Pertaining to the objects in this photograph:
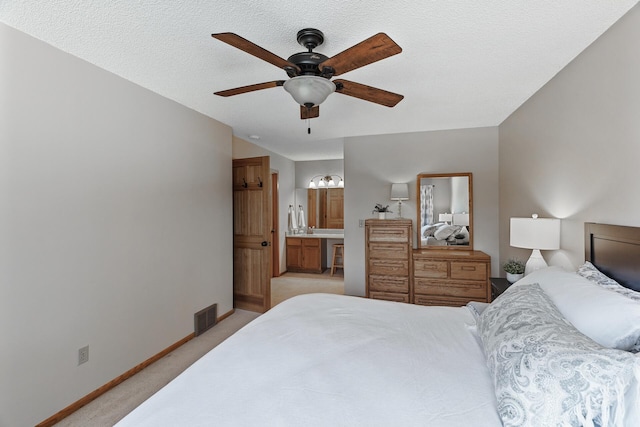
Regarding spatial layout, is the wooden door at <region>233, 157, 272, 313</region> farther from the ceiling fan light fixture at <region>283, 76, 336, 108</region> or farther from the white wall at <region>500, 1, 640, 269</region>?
the white wall at <region>500, 1, 640, 269</region>

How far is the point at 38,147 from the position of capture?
197 centimetres

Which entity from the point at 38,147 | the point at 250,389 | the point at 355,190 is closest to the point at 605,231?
the point at 250,389

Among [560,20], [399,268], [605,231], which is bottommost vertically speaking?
[399,268]

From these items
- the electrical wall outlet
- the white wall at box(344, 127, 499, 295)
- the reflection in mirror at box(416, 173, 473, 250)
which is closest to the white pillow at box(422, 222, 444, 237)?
the reflection in mirror at box(416, 173, 473, 250)

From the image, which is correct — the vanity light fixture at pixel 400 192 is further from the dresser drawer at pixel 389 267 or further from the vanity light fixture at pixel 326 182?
the vanity light fixture at pixel 326 182

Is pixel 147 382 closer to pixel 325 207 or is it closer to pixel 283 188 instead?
pixel 283 188

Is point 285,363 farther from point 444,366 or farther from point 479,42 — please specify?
point 479,42

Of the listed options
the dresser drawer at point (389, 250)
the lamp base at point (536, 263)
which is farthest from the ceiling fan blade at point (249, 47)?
the dresser drawer at point (389, 250)

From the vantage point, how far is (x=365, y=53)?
1510 mm

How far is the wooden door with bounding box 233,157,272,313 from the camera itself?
397 cm

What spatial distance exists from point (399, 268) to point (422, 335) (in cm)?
245

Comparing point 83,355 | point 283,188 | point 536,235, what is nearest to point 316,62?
point 536,235

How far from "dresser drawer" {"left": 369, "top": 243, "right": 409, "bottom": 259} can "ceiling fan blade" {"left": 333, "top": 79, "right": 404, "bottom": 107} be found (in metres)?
2.26

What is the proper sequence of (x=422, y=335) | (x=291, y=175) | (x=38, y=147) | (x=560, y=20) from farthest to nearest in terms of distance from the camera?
1. (x=291, y=175)
2. (x=38, y=147)
3. (x=560, y=20)
4. (x=422, y=335)
